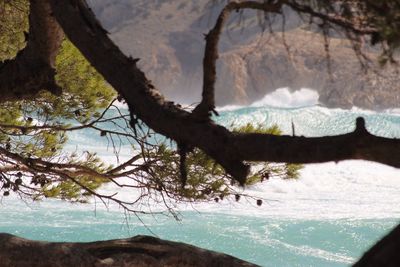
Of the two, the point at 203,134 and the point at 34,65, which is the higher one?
the point at 34,65

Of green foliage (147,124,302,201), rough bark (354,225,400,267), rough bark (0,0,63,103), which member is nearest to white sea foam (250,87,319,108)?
green foliage (147,124,302,201)

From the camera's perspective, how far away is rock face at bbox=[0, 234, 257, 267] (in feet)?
8.86

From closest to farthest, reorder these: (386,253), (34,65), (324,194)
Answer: (386,253), (34,65), (324,194)

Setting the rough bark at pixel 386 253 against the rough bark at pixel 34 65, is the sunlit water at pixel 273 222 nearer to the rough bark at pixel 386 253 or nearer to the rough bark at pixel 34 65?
the rough bark at pixel 34 65

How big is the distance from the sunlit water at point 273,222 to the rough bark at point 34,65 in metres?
4.35

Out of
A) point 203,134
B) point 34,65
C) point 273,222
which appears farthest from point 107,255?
point 273,222

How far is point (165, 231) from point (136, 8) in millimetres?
36702

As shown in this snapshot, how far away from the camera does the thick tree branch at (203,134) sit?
5.24 ft

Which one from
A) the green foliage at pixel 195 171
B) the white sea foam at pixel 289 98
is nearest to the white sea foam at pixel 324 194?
the green foliage at pixel 195 171

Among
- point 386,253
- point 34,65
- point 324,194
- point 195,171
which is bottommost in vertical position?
point 386,253

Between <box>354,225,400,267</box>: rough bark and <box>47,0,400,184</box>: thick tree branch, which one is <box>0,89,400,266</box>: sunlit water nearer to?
<box>47,0,400,184</box>: thick tree branch

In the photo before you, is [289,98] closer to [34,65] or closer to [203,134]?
[34,65]

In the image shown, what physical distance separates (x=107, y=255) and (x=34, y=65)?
745 millimetres

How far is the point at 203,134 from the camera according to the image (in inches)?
69.9
